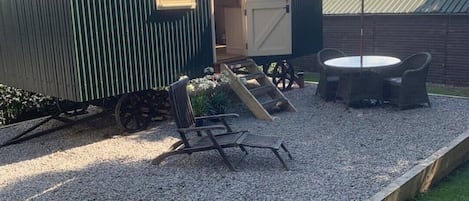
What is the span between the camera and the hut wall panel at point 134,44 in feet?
23.1

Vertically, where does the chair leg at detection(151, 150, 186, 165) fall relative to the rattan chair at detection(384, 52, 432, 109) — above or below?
below

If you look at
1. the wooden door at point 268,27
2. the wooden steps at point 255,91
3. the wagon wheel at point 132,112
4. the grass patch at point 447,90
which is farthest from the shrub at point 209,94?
the grass patch at point 447,90

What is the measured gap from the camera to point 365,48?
13.0m

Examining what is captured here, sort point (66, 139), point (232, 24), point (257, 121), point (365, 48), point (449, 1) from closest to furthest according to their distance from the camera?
point (66, 139) → point (257, 121) → point (232, 24) → point (449, 1) → point (365, 48)

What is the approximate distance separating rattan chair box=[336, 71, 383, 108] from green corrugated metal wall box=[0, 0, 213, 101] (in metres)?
2.47

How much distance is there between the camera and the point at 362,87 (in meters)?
8.81

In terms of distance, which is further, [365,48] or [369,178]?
[365,48]

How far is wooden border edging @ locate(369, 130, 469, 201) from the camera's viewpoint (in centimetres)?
496

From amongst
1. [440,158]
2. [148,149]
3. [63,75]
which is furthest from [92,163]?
[440,158]

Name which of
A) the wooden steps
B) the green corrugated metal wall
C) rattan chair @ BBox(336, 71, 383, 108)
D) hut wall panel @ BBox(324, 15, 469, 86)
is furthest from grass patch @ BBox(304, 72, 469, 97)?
the green corrugated metal wall

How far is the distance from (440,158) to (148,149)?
3.71 meters

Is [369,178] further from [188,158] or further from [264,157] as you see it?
[188,158]

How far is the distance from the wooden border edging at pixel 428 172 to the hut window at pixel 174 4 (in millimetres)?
Result: 4297

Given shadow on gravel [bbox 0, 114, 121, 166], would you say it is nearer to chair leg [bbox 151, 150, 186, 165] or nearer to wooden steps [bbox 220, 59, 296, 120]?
chair leg [bbox 151, 150, 186, 165]
